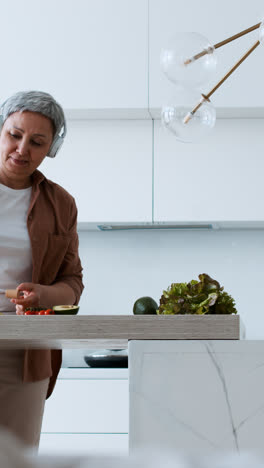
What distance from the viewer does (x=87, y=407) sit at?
2602 millimetres

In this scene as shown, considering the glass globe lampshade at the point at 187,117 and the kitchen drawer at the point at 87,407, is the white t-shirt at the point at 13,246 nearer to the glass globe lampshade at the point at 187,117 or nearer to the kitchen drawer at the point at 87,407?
the glass globe lampshade at the point at 187,117

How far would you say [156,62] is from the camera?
117 inches

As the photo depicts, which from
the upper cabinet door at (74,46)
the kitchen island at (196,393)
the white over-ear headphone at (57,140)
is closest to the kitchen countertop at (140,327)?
the kitchen island at (196,393)

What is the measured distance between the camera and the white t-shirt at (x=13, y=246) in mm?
1466

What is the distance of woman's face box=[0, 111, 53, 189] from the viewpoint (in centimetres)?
150

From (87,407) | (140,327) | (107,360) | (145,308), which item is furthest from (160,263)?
(140,327)

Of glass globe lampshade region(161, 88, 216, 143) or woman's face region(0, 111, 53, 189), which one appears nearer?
woman's face region(0, 111, 53, 189)

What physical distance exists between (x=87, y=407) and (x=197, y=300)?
1742 mm

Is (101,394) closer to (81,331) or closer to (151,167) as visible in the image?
(151,167)

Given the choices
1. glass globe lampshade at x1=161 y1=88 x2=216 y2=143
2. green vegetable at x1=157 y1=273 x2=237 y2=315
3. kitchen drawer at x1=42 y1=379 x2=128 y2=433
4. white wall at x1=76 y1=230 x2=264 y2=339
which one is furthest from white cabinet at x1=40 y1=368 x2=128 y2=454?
green vegetable at x1=157 y1=273 x2=237 y2=315

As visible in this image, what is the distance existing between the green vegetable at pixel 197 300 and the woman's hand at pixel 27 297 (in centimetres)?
29

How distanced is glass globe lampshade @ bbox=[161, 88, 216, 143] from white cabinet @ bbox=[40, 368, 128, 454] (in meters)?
1.23

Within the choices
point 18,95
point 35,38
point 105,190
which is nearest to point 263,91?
point 105,190

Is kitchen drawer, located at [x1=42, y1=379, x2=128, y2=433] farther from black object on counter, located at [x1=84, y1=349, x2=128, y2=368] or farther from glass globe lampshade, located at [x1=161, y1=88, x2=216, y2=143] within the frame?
glass globe lampshade, located at [x1=161, y1=88, x2=216, y2=143]
